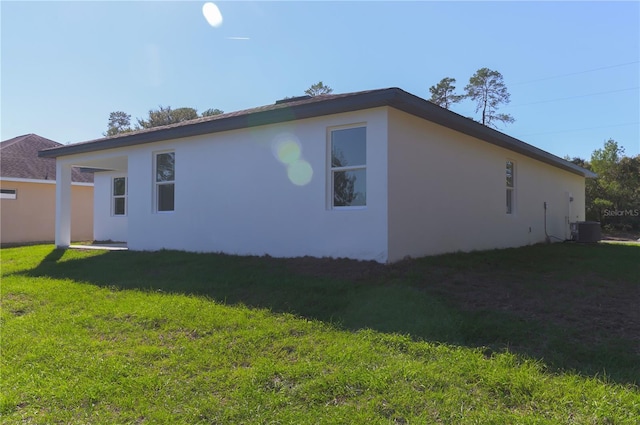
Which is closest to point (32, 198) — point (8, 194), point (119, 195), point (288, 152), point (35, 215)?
point (35, 215)

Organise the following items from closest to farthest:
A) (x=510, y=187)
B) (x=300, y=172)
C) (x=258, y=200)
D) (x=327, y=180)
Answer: (x=327, y=180)
(x=300, y=172)
(x=258, y=200)
(x=510, y=187)

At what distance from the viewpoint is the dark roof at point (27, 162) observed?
16.7m

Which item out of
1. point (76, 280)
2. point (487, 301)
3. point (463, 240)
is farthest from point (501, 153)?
point (76, 280)

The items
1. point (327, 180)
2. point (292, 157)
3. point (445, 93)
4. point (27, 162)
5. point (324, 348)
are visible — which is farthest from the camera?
point (445, 93)

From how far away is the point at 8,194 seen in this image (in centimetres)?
1647

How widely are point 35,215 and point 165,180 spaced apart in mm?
9726

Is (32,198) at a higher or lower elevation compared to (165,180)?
lower

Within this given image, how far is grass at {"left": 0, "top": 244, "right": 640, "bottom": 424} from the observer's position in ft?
10.5

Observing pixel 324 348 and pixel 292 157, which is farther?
pixel 292 157

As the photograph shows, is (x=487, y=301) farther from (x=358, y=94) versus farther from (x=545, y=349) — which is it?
(x=358, y=94)

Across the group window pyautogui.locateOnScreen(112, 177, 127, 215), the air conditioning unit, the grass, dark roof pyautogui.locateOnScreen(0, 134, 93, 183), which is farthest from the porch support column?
the air conditioning unit

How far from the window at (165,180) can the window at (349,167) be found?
14.2 feet

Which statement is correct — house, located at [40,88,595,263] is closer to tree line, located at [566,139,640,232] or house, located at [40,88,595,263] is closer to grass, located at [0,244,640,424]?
grass, located at [0,244,640,424]

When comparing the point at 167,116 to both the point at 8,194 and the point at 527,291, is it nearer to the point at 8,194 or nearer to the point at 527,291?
the point at 8,194
